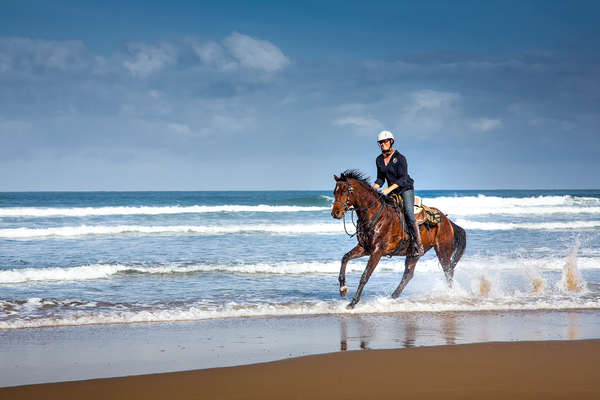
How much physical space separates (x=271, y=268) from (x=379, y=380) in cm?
757

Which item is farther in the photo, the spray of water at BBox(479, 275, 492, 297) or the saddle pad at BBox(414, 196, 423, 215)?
the spray of water at BBox(479, 275, 492, 297)

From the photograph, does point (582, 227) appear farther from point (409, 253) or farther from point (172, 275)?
point (172, 275)

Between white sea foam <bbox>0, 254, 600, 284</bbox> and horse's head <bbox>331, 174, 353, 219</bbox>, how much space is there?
3.94 meters

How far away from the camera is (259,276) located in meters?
11.3

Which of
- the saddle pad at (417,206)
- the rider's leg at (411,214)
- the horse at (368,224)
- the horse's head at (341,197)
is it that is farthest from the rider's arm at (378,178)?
the saddle pad at (417,206)

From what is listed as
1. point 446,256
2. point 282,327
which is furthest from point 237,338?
point 446,256

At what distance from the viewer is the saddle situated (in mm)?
8508

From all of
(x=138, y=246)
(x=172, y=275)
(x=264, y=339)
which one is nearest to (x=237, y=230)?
(x=138, y=246)

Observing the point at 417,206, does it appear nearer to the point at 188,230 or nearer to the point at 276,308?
the point at 276,308

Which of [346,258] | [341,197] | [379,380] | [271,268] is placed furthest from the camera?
[271,268]

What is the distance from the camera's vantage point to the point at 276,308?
8.13m

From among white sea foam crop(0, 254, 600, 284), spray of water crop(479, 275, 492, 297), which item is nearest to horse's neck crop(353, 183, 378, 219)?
spray of water crop(479, 275, 492, 297)

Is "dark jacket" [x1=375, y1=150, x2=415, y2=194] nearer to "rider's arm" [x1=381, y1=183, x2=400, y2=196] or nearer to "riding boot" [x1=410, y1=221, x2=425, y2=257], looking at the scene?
"rider's arm" [x1=381, y1=183, x2=400, y2=196]

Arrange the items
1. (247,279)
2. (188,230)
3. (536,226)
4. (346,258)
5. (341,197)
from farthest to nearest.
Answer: (536,226)
(188,230)
(247,279)
(346,258)
(341,197)
